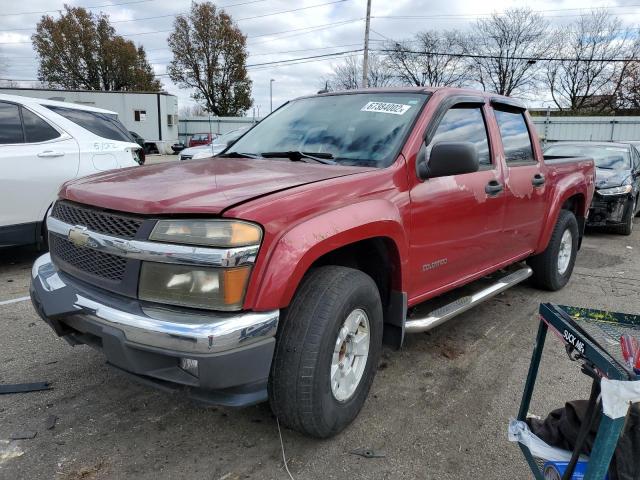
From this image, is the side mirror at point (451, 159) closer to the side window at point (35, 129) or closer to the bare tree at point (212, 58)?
the side window at point (35, 129)

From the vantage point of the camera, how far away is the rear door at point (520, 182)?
395cm

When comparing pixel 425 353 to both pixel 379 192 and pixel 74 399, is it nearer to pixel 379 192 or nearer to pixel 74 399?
pixel 379 192

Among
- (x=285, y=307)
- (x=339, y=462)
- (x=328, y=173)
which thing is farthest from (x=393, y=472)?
(x=328, y=173)

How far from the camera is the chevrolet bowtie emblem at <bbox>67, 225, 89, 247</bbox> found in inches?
93.2

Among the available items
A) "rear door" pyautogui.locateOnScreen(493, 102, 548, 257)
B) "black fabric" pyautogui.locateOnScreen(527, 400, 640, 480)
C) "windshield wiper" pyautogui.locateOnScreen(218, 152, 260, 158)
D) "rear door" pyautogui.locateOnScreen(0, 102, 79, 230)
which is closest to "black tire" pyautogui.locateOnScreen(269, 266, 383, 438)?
"black fabric" pyautogui.locateOnScreen(527, 400, 640, 480)

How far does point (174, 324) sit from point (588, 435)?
161 cm

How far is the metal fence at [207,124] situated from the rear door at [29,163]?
115ft

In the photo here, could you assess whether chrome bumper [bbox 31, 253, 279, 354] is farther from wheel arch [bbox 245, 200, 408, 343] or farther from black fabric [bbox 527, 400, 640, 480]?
black fabric [bbox 527, 400, 640, 480]

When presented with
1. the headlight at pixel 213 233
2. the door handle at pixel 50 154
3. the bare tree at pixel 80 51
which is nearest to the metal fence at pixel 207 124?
the bare tree at pixel 80 51

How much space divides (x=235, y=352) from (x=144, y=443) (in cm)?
95

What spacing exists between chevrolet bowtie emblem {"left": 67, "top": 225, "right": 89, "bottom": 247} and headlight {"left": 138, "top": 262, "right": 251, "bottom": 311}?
1.50 ft

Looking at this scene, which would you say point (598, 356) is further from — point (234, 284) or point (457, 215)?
point (457, 215)

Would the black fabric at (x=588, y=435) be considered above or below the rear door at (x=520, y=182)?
below

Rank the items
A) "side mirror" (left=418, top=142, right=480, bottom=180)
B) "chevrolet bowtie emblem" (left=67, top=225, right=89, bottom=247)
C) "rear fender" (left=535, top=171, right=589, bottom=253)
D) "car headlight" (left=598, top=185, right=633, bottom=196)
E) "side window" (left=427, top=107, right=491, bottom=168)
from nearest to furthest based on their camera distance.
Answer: "chevrolet bowtie emblem" (left=67, top=225, right=89, bottom=247)
"side mirror" (left=418, top=142, right=480, bottom=180)
"side window" (left=427, top=107, right=491, bottom=168)
"rear fender" (left=535, top=171, right=589, bottom=253)
"car headlight" (left=598, top=185, right=633, bottom=196)
